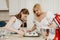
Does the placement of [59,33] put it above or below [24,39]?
above

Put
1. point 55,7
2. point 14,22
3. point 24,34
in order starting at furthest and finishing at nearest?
1. point 55,7
2. point 14,22
3. point 24,34

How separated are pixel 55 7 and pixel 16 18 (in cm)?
107

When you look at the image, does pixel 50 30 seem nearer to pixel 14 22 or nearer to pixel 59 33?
pixel 59 33

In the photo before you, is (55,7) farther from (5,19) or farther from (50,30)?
(50,30)

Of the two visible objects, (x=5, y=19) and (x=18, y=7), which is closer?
(x=18, y=7)

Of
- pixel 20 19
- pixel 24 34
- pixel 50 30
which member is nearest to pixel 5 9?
pixel 20 19

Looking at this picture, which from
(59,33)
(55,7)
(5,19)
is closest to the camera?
(59,33)

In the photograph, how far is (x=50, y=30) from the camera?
3.54 feet

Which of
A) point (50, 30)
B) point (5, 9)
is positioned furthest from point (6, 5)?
point (50, 30)

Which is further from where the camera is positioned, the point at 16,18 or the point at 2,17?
the point at 2,17

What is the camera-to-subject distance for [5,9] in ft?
10.3

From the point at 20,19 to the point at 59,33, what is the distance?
50.6 inches

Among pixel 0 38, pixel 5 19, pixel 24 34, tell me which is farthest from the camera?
pixel 5 19

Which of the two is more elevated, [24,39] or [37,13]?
[37,13]
